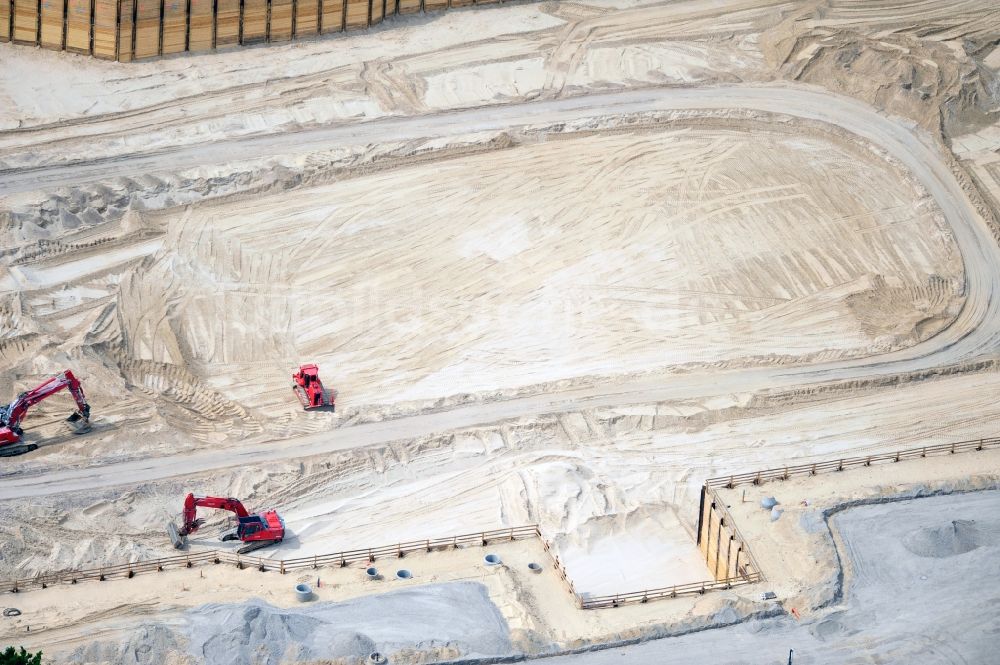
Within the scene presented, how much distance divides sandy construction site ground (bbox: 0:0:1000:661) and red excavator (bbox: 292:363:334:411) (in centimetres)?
28

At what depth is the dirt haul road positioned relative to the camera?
3341cm

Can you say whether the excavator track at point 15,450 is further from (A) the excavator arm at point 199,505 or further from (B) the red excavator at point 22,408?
(A) the excavator arm at point 199,505

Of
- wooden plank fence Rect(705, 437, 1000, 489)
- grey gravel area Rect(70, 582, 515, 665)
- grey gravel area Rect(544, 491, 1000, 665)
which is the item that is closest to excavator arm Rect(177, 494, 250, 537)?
grey gravel area Rect(70, 582, 515, 665)

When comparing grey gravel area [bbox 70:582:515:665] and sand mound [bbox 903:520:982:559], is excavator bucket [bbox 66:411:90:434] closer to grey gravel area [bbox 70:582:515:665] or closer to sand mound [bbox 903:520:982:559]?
grey gravel area [bbox 70:582:515:665]

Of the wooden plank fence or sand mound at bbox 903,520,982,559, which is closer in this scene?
sand mound at bbox 903,520,982,559

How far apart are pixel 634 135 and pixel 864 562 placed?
18.3 meters

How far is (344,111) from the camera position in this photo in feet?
145

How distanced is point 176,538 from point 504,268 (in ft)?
41.1

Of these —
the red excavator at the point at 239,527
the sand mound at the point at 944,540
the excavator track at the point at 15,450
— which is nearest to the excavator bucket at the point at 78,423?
the excavator track at the point at 15,450

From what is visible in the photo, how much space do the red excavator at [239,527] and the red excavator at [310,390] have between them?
4.10 m

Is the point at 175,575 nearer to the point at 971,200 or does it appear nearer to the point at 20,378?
the point at 20,378

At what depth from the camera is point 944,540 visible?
2920 centimetres

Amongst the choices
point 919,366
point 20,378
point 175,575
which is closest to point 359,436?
point 175,575

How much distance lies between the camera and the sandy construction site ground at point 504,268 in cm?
3284
